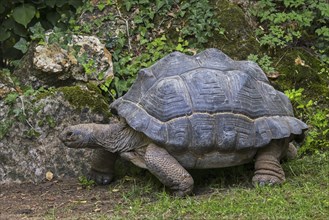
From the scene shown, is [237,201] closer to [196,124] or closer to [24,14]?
[196,124]

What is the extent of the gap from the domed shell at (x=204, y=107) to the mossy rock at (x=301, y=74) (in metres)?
1.69


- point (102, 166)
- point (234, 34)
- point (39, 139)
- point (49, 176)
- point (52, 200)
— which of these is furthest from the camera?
point (234, 34)

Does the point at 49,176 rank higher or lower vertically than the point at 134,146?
lower

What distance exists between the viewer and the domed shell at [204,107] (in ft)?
21.7

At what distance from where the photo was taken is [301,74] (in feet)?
29.1

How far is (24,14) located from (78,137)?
3.03 m

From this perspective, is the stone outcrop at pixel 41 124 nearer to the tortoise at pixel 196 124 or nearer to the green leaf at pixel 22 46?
the tortoise at pixel 196 124

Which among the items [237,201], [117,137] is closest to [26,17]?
[117,137]

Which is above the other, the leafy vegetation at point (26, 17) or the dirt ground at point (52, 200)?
the leafy vegetation at point (26, 17)

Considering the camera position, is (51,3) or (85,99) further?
(51,3)

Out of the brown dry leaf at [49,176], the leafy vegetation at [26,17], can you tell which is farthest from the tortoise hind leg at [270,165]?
the leafy vegetation at [26,17]

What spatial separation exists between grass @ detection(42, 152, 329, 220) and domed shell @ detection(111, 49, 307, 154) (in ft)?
1.48

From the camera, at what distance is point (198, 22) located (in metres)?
9.29

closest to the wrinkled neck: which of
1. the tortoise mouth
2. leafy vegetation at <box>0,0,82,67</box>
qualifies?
the tortoise mouth
